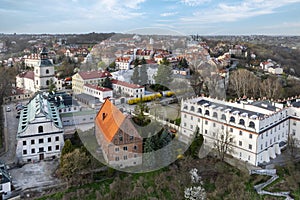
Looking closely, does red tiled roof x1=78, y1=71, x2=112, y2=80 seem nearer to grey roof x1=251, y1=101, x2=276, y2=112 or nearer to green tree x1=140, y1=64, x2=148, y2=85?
green tree x1=140, y1=64, x2=148, y2=85

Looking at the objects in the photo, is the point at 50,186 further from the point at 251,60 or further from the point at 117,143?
the point at 251,60

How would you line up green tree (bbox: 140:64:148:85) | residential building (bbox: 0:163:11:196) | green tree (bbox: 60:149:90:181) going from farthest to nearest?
1. green tree (bbox: 140:64:148:85)
2. green tree (bbox: 60:149:90:181)
3. residential building (bbox: 0:163:11:196)

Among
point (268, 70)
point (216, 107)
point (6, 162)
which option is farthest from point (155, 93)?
point (268, 70)

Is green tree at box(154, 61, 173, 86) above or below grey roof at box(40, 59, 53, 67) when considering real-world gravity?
below

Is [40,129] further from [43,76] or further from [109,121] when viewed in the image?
[43,76]

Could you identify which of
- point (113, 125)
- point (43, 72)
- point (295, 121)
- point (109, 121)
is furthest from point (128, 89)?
point (295, 121)

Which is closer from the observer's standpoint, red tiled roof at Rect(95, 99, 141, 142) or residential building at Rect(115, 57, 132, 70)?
red tiled roof at Rect(95, 99, 141, 142)

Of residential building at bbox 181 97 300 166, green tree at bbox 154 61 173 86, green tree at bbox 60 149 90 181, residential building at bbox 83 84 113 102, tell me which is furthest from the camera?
residential building at bbox 83 84 113 102

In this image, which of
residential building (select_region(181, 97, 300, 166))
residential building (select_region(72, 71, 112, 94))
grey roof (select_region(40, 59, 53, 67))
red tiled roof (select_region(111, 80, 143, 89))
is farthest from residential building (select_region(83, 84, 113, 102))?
residential building (select_region(181, 97, 300, 166))
